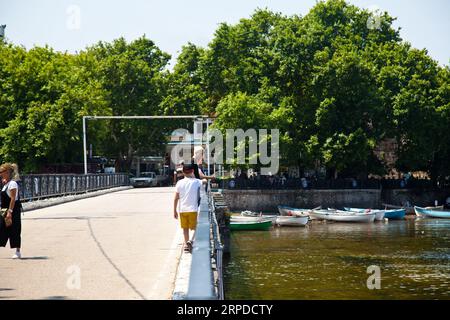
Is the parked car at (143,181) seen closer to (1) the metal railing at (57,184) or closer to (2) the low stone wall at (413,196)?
(1) the metal railing at (57,184)

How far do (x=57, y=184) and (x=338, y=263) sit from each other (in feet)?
50.3

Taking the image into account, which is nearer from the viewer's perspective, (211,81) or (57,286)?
(57,286)

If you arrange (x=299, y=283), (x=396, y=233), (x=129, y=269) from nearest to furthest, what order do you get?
(x=129, y=269)
(x=299, y=283)
(x=396, y=233)

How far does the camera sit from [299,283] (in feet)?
87.7

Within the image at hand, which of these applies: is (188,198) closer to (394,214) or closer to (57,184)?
(57,184)

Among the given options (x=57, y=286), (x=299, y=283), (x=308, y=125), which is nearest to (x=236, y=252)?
(x=299, y=283)

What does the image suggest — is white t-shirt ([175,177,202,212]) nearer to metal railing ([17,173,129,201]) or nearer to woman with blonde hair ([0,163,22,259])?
woman with blonde hair ([0,163,22,259])

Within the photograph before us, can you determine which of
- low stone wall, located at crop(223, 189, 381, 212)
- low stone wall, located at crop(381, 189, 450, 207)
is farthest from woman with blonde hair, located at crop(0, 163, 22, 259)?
low stone wall, located at crop(381, 189, 450, 207)

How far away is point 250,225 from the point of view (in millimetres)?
52594

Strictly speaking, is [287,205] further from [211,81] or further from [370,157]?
[211,81]

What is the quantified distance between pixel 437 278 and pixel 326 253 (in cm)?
944

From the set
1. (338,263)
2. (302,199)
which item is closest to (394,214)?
(302,199)

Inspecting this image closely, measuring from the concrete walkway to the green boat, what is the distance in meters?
29.1

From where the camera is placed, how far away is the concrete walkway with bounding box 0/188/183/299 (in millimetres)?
10102
